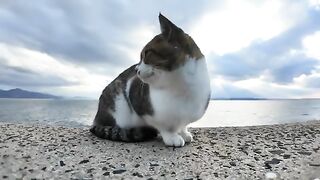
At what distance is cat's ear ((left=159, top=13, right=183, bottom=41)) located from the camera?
2.26 meters

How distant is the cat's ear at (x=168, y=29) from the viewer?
226cm

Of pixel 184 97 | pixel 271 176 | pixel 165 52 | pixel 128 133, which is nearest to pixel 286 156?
pixel 271 176

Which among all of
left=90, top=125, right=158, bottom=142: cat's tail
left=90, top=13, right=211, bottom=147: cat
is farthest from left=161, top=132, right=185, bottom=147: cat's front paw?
left=90, top=125, right=158, bottom=142: cat's tail

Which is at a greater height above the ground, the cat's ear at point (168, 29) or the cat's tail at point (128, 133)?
the cat's ear at point (168, 29)

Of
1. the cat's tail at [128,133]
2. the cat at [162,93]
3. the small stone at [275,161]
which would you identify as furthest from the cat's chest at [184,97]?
the small stone at [275,161]

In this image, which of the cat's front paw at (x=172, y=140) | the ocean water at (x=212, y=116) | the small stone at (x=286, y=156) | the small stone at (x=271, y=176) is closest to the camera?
the small stone at (x=271, y=176)

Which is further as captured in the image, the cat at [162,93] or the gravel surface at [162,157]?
the cat at [162,93]

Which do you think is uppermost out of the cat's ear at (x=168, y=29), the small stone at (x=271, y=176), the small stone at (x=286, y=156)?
the cat's ear at (x=168, y=29)

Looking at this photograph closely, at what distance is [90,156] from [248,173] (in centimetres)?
111

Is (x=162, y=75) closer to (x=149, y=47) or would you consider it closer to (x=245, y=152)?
(x=149, y=47)

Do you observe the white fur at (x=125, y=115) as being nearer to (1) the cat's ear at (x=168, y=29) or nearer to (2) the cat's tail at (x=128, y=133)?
(2) the cat's tail at (x=128, y=133)

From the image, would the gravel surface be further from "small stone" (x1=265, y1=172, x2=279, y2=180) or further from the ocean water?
the ocean water

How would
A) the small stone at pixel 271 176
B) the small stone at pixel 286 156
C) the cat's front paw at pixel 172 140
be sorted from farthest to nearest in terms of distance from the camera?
the cat's front paw at pixel 172 140
the small stone at pixel 286 156
the small stone at pixel 271 176

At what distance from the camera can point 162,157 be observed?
2408 mm
